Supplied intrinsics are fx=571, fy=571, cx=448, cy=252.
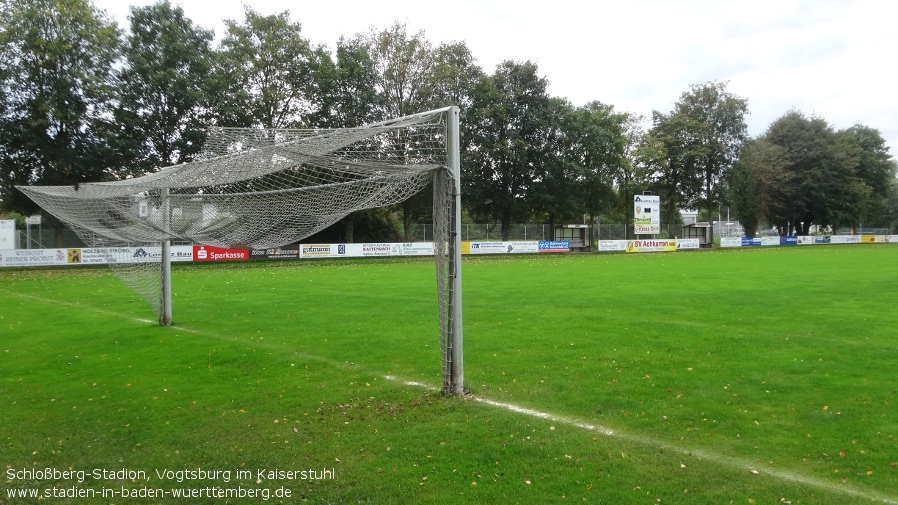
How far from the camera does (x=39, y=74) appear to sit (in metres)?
30.2

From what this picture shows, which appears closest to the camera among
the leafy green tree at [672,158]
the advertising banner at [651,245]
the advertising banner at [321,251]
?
the advertising banner at [321,251]

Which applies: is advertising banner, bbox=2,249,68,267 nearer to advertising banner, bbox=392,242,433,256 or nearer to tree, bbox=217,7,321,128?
tree, bbox=217,7,321,128

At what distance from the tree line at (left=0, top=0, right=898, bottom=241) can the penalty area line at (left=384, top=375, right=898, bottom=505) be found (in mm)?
31729

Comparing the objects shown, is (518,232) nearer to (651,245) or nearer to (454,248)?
(651,245)

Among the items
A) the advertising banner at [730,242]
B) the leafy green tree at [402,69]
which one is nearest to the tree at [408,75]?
the leafy green tree at [402,69]

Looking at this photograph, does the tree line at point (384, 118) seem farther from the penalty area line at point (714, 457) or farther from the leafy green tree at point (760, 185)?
the penalty area line at point (714, 457)

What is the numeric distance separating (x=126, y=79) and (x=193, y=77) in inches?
140

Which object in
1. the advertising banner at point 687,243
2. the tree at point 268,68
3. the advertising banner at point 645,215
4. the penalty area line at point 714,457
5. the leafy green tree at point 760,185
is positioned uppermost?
the tree at point 268,68

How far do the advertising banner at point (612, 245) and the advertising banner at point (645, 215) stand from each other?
2606 millimetres

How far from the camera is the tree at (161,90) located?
3231 centimetres

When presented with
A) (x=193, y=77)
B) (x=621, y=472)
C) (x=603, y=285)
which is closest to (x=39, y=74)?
(x=193, y=77)

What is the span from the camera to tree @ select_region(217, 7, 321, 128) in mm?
35656

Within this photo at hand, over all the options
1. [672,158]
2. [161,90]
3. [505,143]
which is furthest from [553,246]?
[161,90]

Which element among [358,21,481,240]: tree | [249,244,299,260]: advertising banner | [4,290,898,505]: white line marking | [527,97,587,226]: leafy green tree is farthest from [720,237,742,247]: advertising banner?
[4,290,898,505]: white line marking
